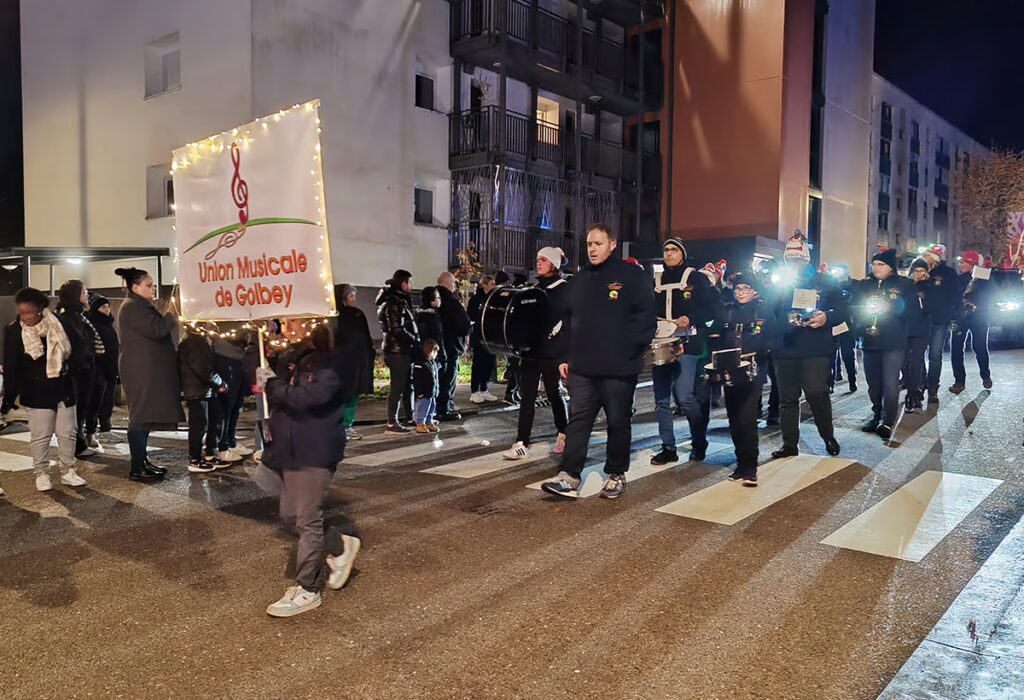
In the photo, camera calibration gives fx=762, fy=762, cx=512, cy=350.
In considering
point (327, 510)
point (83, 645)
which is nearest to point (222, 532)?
point (327, 510)

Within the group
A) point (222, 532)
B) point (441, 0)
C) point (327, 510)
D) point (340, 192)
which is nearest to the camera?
point (222, 532)

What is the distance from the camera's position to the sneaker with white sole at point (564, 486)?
622cm

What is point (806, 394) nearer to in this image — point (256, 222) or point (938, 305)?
point (938, 305)

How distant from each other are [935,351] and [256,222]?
10.5 meters

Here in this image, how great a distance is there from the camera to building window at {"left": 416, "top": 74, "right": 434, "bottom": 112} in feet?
64.5

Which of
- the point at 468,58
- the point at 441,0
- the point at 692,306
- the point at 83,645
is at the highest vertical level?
the point at 441,0

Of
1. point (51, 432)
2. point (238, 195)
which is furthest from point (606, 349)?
point (51, 432)

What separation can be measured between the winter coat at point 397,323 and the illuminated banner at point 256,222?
13.6 ft

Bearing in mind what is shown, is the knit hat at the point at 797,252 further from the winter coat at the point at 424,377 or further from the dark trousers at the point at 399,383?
the dark trousers at the point at 399,383

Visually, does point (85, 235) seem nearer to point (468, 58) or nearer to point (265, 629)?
point (468, 58)

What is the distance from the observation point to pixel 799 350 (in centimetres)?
801

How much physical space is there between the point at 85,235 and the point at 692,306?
17.8 m

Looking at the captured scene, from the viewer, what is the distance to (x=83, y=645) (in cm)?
372

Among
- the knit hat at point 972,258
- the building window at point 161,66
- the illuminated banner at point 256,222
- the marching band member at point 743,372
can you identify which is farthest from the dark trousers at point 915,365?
the building window at point 161,66
